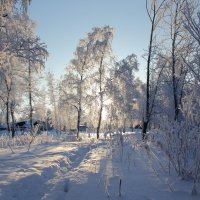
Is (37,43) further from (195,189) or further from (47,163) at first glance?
(195,189)

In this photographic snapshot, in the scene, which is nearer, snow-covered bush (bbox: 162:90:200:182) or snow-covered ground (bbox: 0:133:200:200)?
snow-covered ground (bbox: 0:133:200:200)

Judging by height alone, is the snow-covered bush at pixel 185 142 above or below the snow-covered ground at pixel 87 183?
above

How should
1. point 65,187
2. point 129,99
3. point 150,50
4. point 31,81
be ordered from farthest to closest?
1. point 129,99
2. point 31,81
3. point 150,50
4. point 65,187

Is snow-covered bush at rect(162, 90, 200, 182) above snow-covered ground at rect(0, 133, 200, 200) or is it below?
above

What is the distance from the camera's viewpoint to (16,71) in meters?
27.0

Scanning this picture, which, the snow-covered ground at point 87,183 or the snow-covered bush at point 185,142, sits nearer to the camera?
the snow-covered ground at point 87,183

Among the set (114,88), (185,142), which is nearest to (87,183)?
(185,142)

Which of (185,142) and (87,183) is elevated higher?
(185,142)

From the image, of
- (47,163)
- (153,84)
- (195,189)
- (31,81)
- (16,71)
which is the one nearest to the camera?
(195,189)

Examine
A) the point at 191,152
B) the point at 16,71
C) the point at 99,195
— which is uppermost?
the point at 16,71

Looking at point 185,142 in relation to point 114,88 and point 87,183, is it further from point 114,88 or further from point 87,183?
point 114,88

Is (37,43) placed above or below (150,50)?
below

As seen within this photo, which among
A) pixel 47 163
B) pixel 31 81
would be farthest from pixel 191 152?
pixel 31 81

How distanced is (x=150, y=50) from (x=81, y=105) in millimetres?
13270
